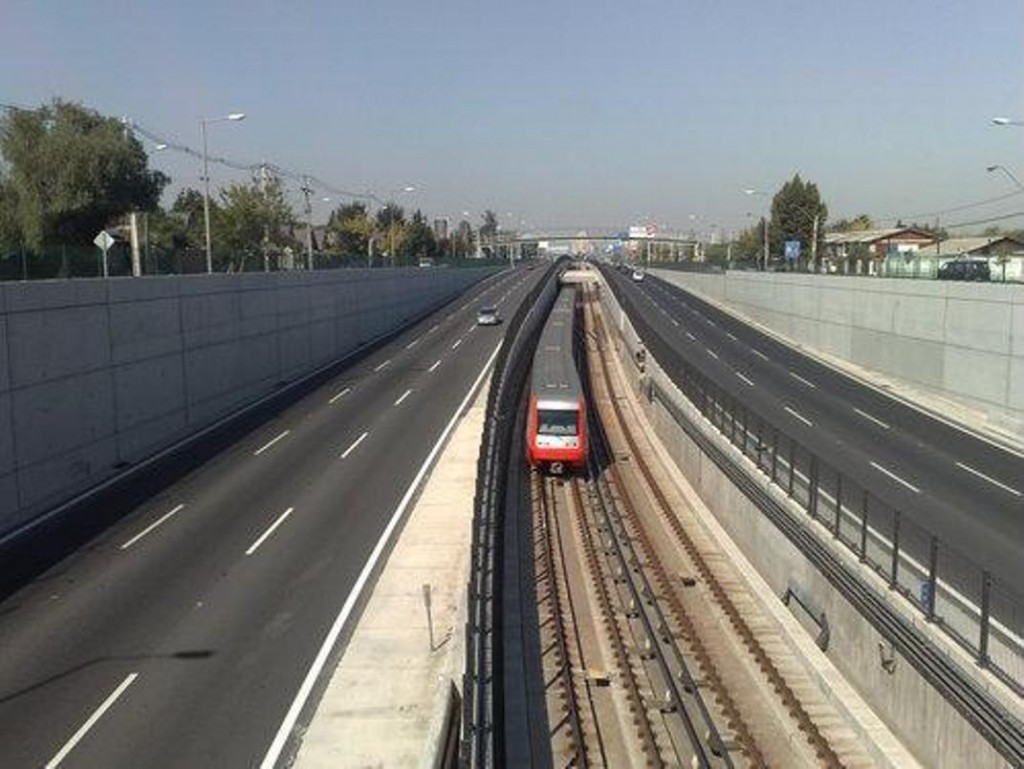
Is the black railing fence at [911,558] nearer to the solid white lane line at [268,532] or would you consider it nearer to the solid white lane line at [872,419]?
the solid white lane line at [872,419]

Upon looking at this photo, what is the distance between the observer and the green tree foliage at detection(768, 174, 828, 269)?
134 m

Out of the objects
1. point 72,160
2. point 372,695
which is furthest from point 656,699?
point 72,160

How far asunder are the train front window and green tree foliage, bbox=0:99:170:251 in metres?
41.4

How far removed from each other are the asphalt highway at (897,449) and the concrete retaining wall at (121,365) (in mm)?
20503

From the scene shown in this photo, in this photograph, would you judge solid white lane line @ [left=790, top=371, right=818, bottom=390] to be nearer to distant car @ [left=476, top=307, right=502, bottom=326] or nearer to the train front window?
the train front window

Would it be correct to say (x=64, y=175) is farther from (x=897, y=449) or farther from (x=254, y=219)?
(x=897, y=449)

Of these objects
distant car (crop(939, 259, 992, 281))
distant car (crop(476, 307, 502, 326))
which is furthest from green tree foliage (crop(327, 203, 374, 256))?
distant car (crop(939, 259, 992, 281))

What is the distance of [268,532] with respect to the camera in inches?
917

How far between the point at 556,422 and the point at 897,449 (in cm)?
1108

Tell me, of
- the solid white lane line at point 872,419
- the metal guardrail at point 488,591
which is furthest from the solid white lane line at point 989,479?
the metal guardrail at point 488,591

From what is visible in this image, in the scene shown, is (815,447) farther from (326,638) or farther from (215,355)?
(215,355)

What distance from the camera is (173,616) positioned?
59.2ft

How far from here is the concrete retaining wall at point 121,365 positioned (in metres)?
23.4

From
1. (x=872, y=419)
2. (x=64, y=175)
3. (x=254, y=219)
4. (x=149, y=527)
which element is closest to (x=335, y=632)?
(x=149, y=527)
